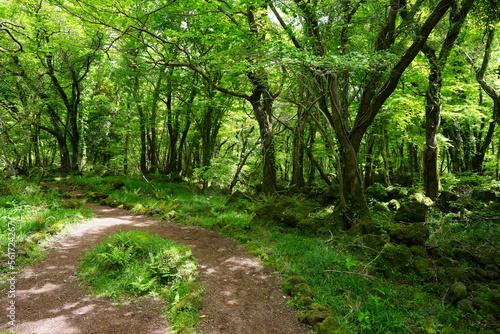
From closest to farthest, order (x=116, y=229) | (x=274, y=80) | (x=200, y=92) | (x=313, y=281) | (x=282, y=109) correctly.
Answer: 1. (x=313, y=281)
2. (x=116, y=229)
3. (x=274, y=80)
4. (x=282, y=109)
5. (x=200, y=92)

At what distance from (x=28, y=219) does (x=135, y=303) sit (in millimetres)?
4743

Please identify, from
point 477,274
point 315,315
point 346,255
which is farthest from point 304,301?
point 477,274

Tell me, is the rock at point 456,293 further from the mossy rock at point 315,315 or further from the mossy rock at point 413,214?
the mossy rock at point 413,214

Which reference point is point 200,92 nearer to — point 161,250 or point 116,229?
point 116,229

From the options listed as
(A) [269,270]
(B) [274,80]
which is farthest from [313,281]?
(B) [274,80]

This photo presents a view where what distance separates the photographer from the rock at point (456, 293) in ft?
14.9

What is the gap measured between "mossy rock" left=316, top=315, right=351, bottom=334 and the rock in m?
2.40

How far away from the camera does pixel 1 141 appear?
7312mm

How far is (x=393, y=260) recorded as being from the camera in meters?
5.69

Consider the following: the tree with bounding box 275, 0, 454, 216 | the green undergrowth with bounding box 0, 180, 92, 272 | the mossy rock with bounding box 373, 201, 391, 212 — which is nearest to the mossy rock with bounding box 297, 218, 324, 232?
the tree with bounding box 275, 0, 454, 216

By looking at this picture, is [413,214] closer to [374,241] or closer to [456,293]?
[374,241]

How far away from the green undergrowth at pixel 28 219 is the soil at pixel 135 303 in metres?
0.31

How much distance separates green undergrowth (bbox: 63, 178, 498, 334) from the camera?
412 centimetres

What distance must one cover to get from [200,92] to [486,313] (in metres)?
13.7
